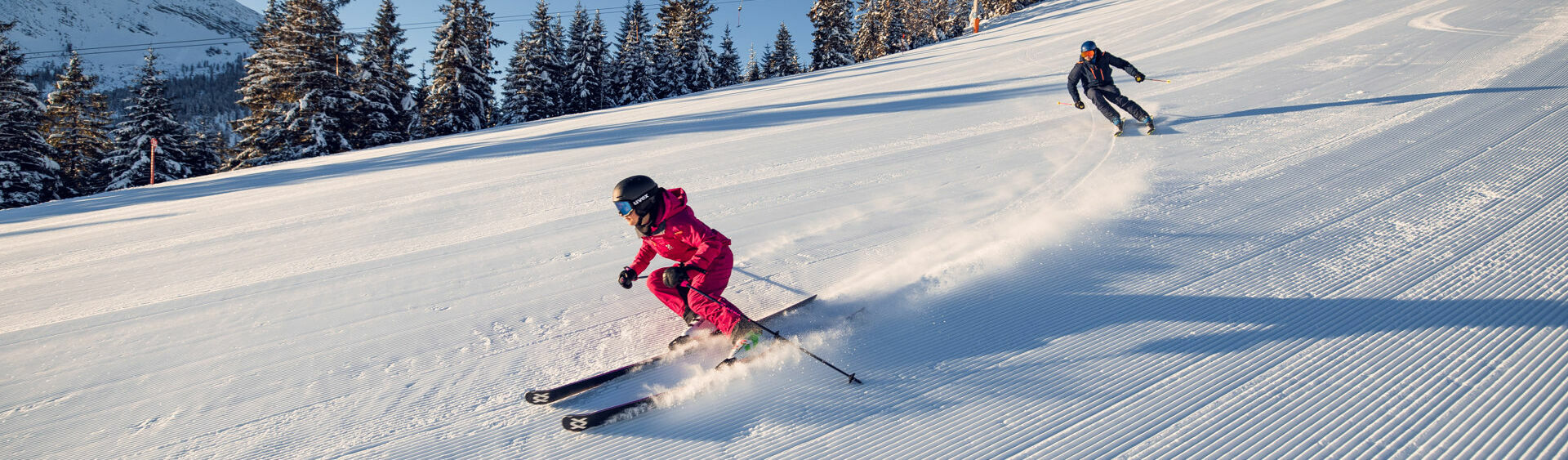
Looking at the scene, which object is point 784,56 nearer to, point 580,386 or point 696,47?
point 696,47

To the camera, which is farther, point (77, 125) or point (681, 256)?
point (77, 125)

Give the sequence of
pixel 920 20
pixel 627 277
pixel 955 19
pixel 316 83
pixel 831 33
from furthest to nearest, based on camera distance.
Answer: pixel 955 19 → pixel 920 20 → pixel 831 33 → pixel 316 83 → pixel 627 277

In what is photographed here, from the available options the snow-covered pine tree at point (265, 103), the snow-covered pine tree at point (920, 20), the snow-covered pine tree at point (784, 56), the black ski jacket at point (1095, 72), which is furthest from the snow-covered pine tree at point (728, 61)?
the black ski jacket at point (1095, 72)

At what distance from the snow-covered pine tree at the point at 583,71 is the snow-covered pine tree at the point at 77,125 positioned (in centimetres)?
1889

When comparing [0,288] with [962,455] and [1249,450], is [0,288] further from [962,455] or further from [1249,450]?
[1249,450]

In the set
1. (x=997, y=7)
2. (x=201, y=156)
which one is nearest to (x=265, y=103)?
(x=201, y=156)

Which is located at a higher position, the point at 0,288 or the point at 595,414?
the point at 0,288

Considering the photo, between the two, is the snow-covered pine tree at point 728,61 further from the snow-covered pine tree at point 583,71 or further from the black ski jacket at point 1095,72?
the black ski jacket at point 1095,72

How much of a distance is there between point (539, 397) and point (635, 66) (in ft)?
117

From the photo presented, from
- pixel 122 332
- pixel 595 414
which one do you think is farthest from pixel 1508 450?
pixel 122 332

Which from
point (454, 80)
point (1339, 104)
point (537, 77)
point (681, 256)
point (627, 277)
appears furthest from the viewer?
point (537, 77)

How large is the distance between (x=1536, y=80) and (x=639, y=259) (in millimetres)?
11602

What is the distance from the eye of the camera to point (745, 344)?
3.03 meters

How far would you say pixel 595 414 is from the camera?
2.58m
